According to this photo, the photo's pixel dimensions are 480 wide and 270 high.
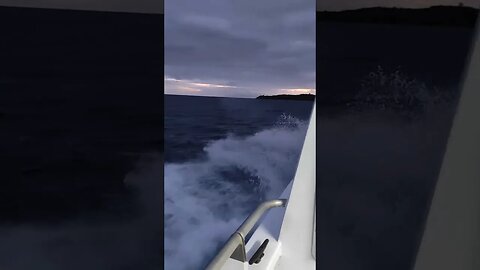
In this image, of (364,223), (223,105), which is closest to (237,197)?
(223,105)

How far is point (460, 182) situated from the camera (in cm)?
90

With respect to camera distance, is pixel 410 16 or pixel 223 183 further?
pixel 223 183

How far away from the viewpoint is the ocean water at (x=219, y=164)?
444cm

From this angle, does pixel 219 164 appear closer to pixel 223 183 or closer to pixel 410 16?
pixel 223 183

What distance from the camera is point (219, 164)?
517 centimetres

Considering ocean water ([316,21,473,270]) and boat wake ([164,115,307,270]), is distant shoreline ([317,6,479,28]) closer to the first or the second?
ocean water ([316,21,473,270])

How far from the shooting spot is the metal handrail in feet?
2.58

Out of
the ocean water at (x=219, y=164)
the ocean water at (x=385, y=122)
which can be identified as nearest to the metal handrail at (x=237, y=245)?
the ocean water at (x=385, y=122)

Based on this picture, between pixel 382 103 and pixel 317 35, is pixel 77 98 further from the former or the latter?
pixel 382 103

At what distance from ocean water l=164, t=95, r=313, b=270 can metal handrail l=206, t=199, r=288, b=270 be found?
300cm

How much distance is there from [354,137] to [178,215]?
399cm

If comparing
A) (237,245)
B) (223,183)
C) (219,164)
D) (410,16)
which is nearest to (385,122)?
(410,16)

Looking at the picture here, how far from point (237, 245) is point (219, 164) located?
4.24 meters

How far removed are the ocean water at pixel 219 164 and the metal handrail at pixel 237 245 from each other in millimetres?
2998
